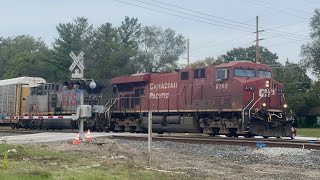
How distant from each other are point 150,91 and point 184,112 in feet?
10.2

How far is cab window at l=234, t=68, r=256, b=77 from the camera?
23.0 m

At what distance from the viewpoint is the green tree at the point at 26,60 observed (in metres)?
68.8

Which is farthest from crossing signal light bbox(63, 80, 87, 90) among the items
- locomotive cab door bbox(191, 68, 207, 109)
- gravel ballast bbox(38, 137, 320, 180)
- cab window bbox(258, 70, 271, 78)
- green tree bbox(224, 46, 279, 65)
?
green tree bbox(224, 46, 279, 65)

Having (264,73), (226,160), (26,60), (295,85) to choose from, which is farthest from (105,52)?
(226,160)

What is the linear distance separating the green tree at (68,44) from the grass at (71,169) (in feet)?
175

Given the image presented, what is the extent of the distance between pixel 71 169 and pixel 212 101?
14295mm

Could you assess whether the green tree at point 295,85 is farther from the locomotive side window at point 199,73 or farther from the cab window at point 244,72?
the cab window at point 244,72

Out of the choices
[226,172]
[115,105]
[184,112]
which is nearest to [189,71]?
[184,112]

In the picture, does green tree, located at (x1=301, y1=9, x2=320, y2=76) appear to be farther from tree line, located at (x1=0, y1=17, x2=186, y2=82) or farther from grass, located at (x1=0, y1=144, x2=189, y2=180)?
grass, located at (x1=0, y1=144, x2=189, y2=180)

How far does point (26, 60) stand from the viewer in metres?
80.4

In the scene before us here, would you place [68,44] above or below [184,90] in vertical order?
above

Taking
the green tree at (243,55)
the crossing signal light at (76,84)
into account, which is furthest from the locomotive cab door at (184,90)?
the green tree at (243,55)

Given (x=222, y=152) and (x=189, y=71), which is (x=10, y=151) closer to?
(x=222, y=152)

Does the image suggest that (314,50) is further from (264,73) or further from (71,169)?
(71,169)
